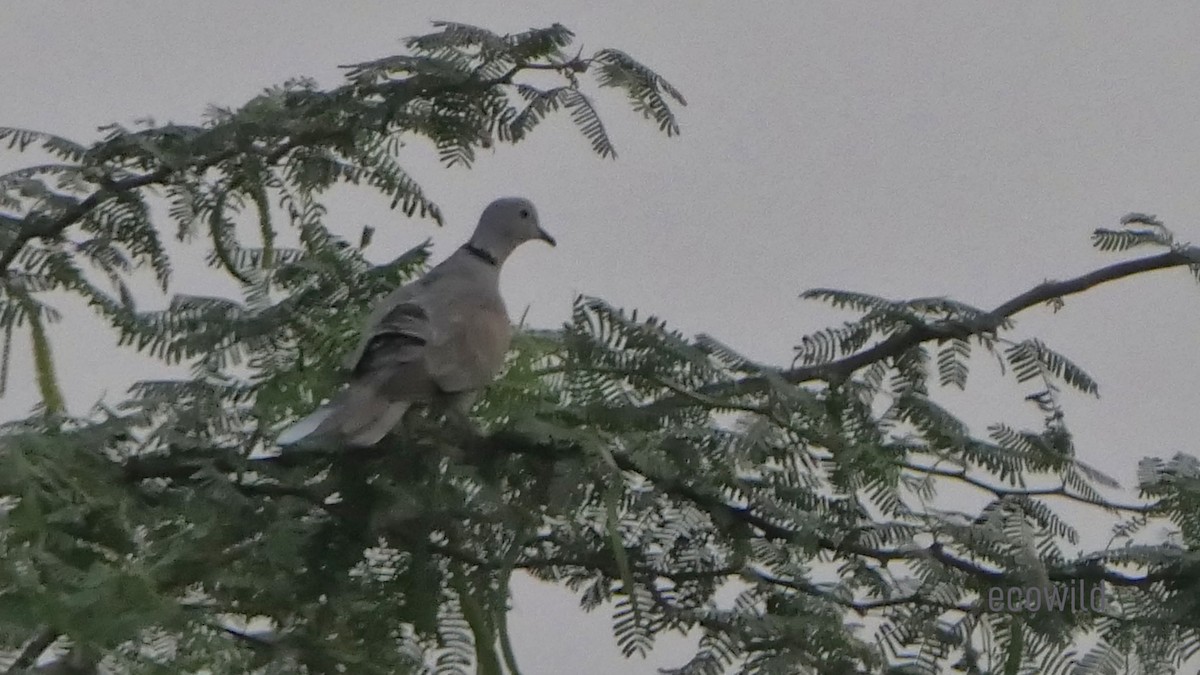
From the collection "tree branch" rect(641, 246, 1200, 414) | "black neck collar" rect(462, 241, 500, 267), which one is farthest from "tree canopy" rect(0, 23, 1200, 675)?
"black neck collar" rect(462, 241, 500, 267)

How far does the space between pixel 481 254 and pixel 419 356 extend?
Answer: 670mm

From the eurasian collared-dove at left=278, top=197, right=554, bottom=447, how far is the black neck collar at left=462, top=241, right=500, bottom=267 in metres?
0.17

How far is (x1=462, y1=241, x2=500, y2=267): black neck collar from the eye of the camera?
2.91m

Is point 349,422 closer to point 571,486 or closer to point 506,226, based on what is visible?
point 571,486

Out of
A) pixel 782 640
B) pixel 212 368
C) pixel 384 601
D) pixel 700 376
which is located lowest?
pixel 782 640

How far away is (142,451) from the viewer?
1829mm

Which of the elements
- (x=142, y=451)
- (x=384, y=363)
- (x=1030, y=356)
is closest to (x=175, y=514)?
(x=142, y=451)

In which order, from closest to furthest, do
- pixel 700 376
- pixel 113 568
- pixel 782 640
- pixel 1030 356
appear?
pixel 113 568 → pixel 782 640 → pixel 700 376 → pixel 1030 356

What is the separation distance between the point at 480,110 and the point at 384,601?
2.00 feet

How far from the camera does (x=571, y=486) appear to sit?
161cm

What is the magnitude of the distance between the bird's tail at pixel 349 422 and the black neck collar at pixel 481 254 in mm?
911

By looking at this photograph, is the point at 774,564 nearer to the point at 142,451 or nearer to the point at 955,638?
the point at 955,638

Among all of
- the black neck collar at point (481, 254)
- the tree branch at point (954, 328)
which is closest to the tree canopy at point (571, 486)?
the tree branch at point (954, 328)

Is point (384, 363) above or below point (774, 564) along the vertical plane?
above
